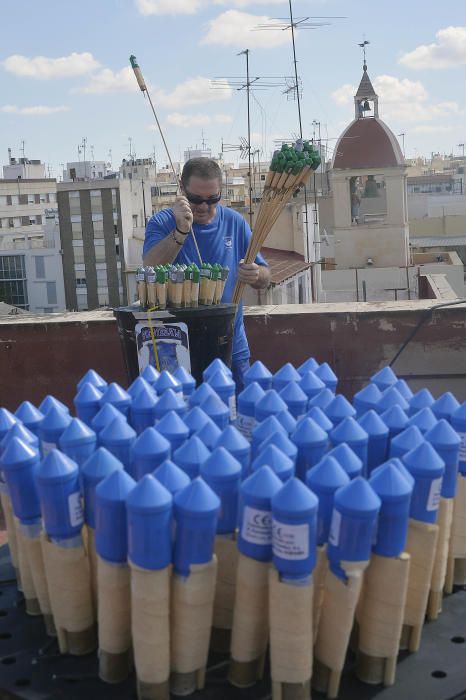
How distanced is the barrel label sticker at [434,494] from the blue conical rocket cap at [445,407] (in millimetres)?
420

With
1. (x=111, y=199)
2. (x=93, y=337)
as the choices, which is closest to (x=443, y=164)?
(x=111, y=199)

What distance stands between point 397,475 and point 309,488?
197mm

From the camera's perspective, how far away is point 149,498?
1732 mm

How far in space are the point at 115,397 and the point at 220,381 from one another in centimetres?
36

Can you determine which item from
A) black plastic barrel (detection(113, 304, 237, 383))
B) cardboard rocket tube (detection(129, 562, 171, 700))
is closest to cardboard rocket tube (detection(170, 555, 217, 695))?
cardboard rocket tube (detection(129, 562, 171, 700))

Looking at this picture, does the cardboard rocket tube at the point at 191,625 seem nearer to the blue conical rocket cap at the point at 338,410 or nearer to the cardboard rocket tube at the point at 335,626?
the cardboard rocket tube at the point at 335,626

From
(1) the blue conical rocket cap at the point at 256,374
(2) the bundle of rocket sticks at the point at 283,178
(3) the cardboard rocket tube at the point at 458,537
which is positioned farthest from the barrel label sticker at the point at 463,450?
(2) the bundle of rocket sticks at the point at 283,178

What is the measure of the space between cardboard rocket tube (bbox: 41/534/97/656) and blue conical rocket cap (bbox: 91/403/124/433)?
0.37m

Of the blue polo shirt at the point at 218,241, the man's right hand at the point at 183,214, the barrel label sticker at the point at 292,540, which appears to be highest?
the man's right hand at the point at 183,214

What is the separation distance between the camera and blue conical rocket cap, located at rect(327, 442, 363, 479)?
1948 mm

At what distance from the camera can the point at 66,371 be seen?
488 cm

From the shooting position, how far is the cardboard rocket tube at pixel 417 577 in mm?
1954

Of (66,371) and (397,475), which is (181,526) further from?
(66,371)

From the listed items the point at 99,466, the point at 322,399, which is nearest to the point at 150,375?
the point at 322,399
